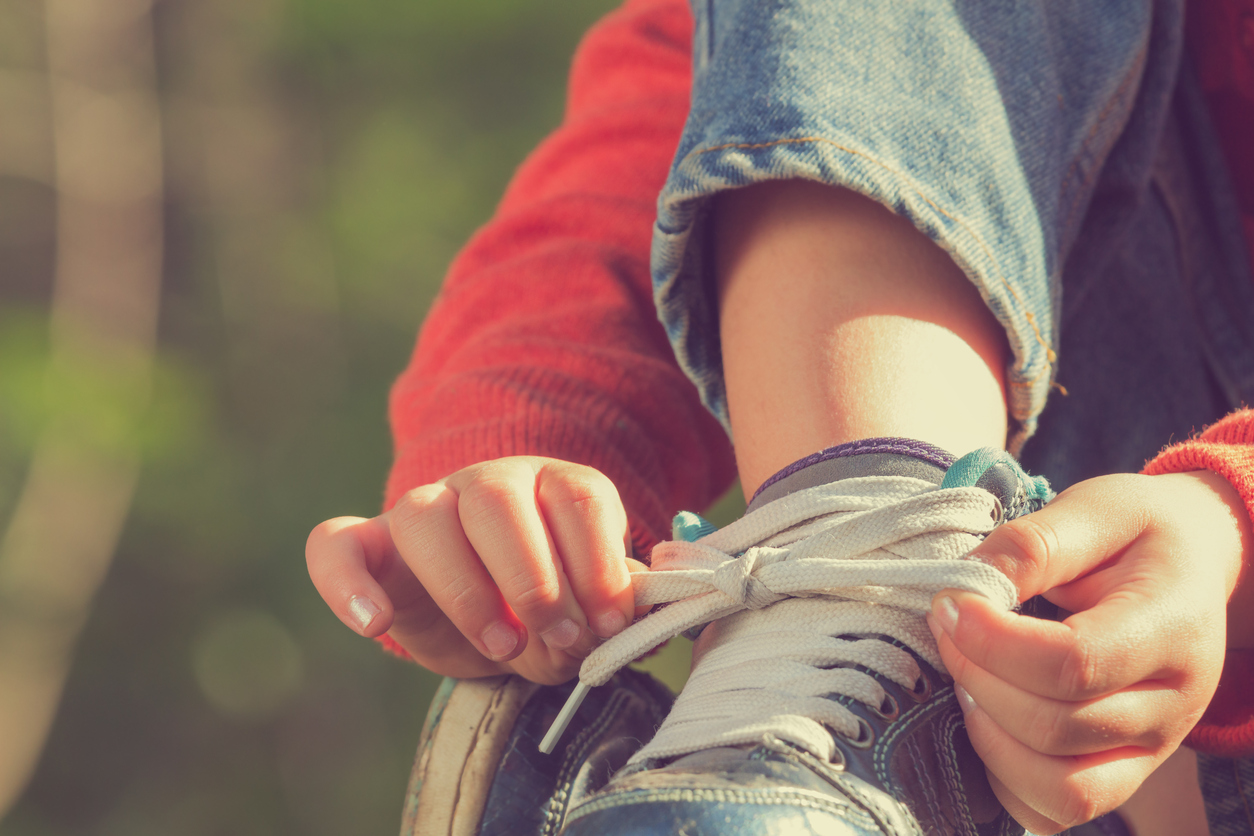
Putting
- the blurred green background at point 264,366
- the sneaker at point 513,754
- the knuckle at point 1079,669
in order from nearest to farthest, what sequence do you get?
the knuckle at point 1079,669, the sneaker at point 513,754, the blurred green background at point 264,366

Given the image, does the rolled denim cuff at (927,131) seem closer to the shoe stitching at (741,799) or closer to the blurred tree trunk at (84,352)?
the shoe stitching at (741,799)

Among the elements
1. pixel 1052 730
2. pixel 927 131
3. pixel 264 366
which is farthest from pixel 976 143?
pixel 264 366

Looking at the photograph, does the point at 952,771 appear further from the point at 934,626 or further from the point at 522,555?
the point at 522,555

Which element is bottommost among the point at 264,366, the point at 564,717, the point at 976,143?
the point at 264,366

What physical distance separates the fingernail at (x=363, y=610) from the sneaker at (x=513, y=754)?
0.29 feet

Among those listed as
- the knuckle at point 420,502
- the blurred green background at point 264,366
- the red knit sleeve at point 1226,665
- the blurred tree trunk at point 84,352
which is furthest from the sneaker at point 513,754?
the blurred tree trunk at point 84,352

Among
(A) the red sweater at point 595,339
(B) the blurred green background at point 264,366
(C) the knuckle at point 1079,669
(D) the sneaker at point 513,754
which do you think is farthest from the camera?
(B) the blurred green background at point 264,366

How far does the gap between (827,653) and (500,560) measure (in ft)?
0.42

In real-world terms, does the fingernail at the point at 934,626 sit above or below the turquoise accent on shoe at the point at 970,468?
below

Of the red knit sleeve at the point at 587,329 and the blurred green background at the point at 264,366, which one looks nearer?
the red knit sleeve at the point at 587,329

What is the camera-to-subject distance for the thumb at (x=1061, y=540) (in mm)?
328

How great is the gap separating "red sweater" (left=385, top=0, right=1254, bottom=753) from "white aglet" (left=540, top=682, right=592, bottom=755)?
117mm

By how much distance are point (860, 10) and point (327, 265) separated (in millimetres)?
1194

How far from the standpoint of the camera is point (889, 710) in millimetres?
357
